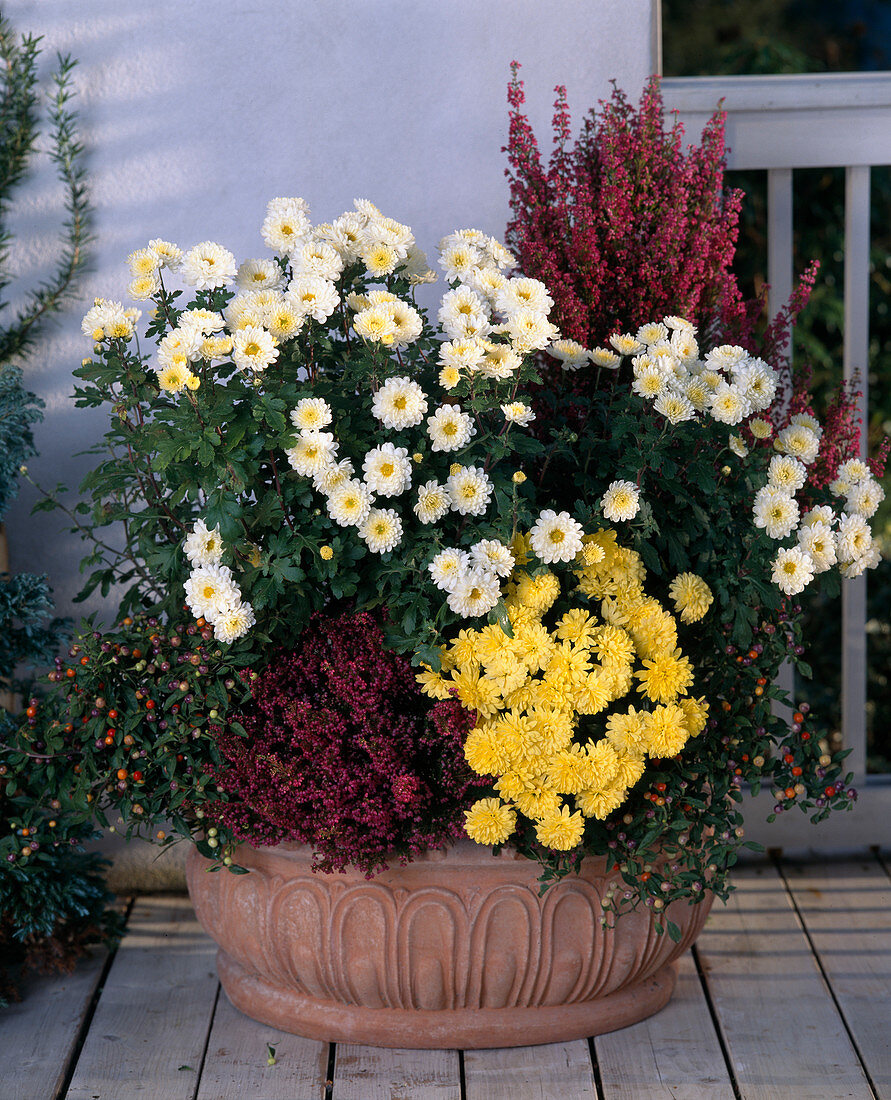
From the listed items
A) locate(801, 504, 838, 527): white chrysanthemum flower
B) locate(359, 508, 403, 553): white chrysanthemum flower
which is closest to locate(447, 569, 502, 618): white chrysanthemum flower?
locate(359, 508, 403, 553): white chrysanthemum flower

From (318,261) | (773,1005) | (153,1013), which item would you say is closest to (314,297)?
(318,261)

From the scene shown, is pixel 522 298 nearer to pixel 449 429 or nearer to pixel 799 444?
pixel 449 429

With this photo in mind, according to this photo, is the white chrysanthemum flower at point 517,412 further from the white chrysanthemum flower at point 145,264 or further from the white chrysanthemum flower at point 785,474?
the white chrysanthemum flower at point 145,264

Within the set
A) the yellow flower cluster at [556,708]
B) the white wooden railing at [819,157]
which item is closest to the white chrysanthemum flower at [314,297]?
the yellow flower cluster at [556,708]

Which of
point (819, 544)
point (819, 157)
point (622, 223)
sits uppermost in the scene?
point (819, 157)

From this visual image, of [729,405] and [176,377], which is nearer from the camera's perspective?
[176,377]

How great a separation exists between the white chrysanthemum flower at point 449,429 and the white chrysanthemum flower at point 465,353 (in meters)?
0.06

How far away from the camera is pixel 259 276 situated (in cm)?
168

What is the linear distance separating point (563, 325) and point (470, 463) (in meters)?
0.38

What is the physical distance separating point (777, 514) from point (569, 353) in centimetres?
40

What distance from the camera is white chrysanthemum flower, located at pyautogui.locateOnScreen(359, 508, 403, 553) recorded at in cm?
154

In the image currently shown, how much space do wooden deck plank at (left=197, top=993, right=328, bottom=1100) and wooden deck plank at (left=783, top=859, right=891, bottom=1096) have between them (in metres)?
0.85

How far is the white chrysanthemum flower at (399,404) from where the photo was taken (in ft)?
5.06

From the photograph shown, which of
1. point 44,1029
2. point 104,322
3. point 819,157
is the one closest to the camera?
point 104,322
